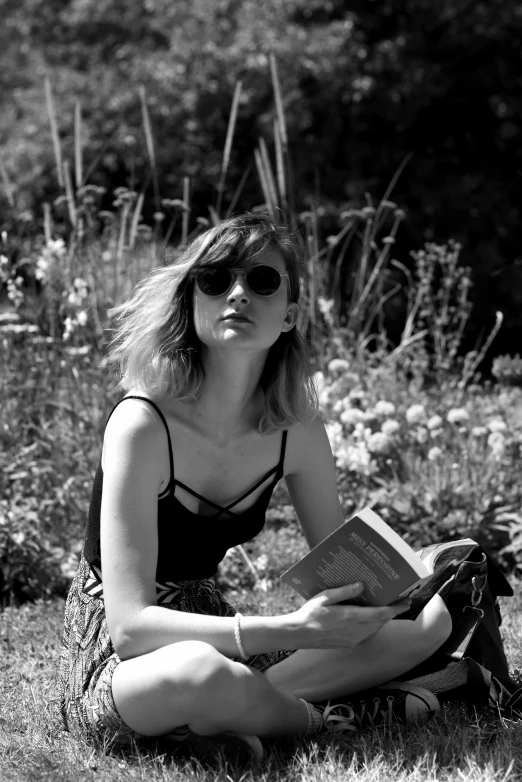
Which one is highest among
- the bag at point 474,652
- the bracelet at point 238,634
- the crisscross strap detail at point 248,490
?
the crisscross strap detail at point 248,490

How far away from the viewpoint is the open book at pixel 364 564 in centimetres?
204

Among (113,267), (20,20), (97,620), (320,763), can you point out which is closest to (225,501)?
(97,620)

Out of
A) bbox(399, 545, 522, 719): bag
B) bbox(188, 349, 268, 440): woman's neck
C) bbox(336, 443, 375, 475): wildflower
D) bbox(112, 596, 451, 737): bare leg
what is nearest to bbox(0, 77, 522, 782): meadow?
bbox(336, 443, 375, 475): wildflower

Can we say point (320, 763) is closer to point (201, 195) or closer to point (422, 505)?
point (422, 505)

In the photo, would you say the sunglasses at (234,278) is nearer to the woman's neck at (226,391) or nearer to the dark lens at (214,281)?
the dark lens at (214,281)

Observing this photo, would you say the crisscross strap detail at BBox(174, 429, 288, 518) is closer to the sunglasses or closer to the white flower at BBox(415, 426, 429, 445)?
the sunglasses

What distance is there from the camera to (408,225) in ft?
32.1

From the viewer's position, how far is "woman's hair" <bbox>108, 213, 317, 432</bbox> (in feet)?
7.91

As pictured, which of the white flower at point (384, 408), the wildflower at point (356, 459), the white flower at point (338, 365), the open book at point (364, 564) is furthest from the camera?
the white flower at point (338, 365)

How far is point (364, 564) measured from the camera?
7.02ft

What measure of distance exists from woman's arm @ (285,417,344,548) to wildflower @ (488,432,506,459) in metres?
1.69

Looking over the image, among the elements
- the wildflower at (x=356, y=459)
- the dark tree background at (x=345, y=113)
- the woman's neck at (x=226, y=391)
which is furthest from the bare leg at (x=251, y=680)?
the dark tree background at (x=345, y=113)

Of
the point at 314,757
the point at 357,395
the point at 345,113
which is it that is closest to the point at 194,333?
the point at 314,757

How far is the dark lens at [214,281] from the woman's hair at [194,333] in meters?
0.02
